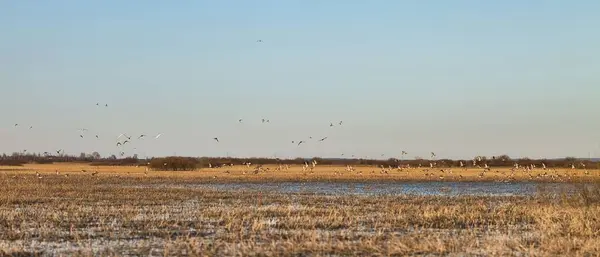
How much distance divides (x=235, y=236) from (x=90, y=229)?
4.40 metres

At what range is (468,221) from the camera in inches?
1000

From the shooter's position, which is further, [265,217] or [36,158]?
[36,158]

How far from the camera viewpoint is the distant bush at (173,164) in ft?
298

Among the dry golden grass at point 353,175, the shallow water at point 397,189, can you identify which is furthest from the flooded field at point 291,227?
the dry golden grass at point 353,175

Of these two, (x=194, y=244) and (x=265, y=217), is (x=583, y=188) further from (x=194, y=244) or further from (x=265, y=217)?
(x=194, y=244)

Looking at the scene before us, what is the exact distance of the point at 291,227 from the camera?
2334 cm

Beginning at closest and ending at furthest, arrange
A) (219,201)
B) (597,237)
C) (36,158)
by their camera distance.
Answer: (597,237) → (219,201) → (36,158)

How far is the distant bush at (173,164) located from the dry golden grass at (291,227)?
5425 centimetres

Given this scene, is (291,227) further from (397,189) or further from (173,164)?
(173,164)

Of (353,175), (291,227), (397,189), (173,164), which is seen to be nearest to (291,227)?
(291,227)

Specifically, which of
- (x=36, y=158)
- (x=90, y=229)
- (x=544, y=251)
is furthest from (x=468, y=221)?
(x=36, y=158)

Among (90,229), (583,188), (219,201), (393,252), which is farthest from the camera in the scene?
(219,201)

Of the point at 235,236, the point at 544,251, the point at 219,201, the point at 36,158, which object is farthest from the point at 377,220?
the point at 36,158

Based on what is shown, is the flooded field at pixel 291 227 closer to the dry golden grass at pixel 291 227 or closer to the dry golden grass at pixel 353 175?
the dry golden grass at pixel 291 227
